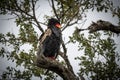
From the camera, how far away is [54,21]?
725 centimetres

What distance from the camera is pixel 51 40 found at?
681 cm

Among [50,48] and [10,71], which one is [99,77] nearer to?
[50,48]

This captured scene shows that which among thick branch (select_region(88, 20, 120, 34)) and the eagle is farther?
the eagle

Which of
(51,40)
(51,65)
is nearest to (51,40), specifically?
(51,40)

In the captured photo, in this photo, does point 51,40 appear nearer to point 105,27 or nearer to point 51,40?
point 51,40

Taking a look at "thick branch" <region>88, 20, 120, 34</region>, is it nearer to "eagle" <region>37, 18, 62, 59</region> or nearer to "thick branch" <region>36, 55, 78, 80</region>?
"thick branch" <region>36, 55, 78, 80</region>

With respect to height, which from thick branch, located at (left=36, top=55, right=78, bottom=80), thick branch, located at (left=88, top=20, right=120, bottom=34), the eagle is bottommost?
thick branch, located at (left=36, top=55, right=78, bottom=80)

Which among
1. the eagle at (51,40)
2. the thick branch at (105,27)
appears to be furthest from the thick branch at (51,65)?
the eagle at (51,40)

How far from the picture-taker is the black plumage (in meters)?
6.82

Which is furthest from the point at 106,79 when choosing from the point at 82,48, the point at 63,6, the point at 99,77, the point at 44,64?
the point at 44,64

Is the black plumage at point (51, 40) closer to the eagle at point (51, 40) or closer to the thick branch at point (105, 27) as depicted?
the eagle at point (51, 40)

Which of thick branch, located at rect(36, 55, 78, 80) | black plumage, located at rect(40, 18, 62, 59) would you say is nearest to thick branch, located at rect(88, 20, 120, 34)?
thick branch, located at rect(36, 55, 78, 80)

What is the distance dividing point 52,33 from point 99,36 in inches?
108

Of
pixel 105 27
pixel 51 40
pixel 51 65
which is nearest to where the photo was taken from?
pixel 105 27
